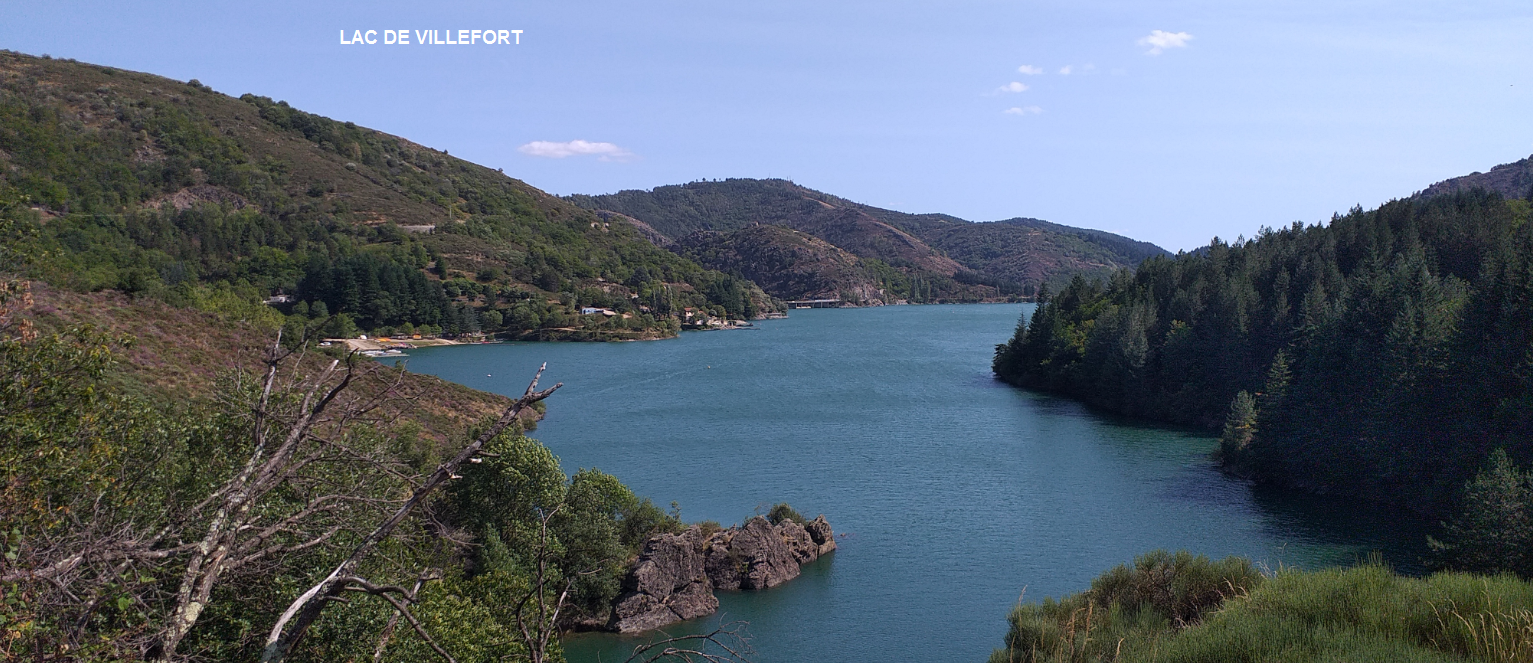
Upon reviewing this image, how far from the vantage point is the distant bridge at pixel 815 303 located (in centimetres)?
18035

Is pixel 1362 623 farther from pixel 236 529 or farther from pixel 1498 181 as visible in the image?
pixel 1498 181

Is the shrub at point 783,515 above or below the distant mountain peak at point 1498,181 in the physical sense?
below

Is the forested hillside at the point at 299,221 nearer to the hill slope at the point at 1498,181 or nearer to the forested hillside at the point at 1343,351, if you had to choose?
the forested hillside at the point at 1343,351

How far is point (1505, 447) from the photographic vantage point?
2858cm

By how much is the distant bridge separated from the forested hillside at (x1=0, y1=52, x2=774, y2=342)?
2725cm

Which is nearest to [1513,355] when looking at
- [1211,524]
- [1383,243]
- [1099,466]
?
[1211,524]

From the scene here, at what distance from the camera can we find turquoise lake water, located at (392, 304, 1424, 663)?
24.1 meters

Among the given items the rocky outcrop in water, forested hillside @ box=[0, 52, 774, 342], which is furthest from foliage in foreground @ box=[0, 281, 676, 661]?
forested hillside @ box=[0, 52, 774, 342]

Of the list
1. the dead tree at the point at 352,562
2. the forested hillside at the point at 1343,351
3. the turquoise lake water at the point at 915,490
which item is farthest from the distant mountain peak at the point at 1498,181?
the dead tree at the point at 352,562

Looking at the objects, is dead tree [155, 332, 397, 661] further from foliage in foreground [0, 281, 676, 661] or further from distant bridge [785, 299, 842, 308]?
distant bridge [785, 299, 842, 308]

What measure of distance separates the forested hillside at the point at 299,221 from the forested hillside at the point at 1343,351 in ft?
195

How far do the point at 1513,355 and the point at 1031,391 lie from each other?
3576 centimetres

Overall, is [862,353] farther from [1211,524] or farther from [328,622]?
[328,622]

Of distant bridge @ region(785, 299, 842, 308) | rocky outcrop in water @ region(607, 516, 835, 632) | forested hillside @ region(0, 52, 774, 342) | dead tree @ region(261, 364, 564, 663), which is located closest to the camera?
dead tree @ region(261, 364, 564, 663)
